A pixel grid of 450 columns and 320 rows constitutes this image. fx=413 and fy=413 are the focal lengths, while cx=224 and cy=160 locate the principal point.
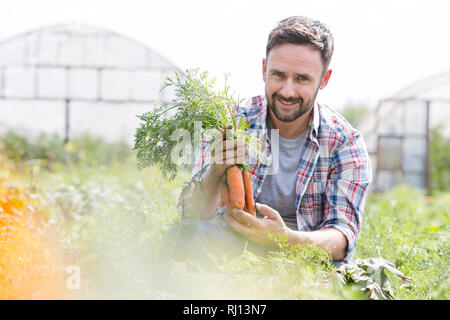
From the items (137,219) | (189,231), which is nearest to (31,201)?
(137,219)

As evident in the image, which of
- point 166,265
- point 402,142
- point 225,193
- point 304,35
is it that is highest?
point 304,35

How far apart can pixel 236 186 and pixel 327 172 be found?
0.64 meters

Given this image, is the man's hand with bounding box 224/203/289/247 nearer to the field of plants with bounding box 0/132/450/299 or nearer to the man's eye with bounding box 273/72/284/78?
the field of plants with bounding box 0/132/450/299

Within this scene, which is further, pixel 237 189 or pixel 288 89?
pixel 288 89

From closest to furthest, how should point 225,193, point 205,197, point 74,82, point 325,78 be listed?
point 225,193, point 205,197, point 325,78, point 74,82

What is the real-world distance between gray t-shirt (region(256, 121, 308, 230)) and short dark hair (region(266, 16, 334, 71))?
445 millimetres

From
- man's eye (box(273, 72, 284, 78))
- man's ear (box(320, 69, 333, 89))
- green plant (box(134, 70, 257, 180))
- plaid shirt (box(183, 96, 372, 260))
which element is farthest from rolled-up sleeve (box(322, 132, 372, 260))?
green plant (box(134, 70, 257, 180))

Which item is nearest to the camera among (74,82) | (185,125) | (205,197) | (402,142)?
(185,125)

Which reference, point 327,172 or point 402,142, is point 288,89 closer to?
point 327,172

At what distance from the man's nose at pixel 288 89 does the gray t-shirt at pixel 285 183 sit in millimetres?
343

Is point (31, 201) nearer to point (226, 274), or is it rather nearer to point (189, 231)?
point (189, 231)

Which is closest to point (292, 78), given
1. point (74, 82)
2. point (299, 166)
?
point (299, 166)

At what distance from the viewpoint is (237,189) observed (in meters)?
1.74

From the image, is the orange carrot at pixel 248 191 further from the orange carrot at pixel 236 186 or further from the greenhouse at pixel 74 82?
the greenhouse at pixel 74 82
